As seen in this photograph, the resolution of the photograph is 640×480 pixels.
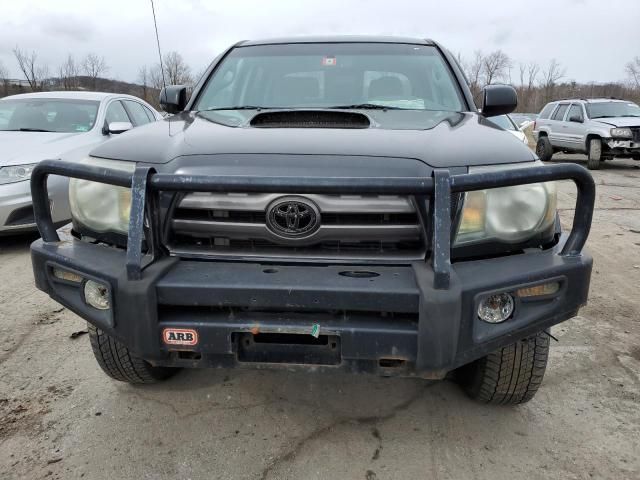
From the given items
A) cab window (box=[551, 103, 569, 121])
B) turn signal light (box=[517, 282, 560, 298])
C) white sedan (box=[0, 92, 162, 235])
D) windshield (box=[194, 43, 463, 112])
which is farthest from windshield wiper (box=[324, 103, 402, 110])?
cab window (box=[551, 103, 569, 121])

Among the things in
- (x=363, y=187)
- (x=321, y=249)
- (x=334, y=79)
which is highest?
(x=334, y=79)

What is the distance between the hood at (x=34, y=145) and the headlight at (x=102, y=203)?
3.39 m

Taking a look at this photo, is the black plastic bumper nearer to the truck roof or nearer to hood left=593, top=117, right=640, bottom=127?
the truck roof

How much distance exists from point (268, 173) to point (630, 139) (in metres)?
12.9

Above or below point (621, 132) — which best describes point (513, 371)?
below

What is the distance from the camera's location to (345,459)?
7.14ft

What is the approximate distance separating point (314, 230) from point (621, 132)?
504 inches

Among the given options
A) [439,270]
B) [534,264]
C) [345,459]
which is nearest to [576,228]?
[534,264]

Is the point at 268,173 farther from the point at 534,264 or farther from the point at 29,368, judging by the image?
the point at 29,368

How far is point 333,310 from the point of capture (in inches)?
71.0

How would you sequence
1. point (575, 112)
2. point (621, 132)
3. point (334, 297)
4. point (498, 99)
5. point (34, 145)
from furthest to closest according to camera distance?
point (575, 112), point (621, 132), point (34, 145), point (498, 99), point (334, 297)

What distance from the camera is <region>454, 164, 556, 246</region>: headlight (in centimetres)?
192

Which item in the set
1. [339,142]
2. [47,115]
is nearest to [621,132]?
[47,115]

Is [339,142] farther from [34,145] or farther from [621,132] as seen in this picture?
[621,132]
